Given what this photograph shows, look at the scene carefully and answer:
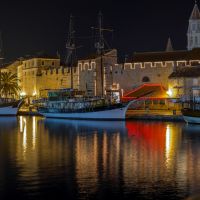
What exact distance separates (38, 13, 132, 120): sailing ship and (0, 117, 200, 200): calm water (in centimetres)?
1332

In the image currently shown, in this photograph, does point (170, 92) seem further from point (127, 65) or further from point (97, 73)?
point (97, 73)

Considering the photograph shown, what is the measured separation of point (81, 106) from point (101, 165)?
31239 millimetres

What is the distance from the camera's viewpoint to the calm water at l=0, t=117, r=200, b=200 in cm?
1634

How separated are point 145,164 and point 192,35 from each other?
221 ft

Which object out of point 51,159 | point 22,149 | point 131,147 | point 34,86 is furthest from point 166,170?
point 34,86

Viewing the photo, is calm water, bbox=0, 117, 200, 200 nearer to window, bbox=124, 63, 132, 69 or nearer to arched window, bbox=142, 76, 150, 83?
arched window, bbox=142, 76, 150, 83

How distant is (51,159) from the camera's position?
22.8m

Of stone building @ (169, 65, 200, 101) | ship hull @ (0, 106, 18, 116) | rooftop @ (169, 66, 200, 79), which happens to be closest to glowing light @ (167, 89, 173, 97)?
stone building @ (169, 65, 200, 101)

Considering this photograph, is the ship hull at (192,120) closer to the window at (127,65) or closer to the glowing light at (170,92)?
the glowing light at (170,92)

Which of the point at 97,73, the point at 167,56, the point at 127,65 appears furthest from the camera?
the point at 97,73

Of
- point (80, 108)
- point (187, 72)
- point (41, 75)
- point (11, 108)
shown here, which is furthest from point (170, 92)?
point (41, 75)

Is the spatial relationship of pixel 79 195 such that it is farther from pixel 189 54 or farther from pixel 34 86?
pixel 34 86

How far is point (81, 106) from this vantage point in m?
52.2

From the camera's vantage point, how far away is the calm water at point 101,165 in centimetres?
1634
